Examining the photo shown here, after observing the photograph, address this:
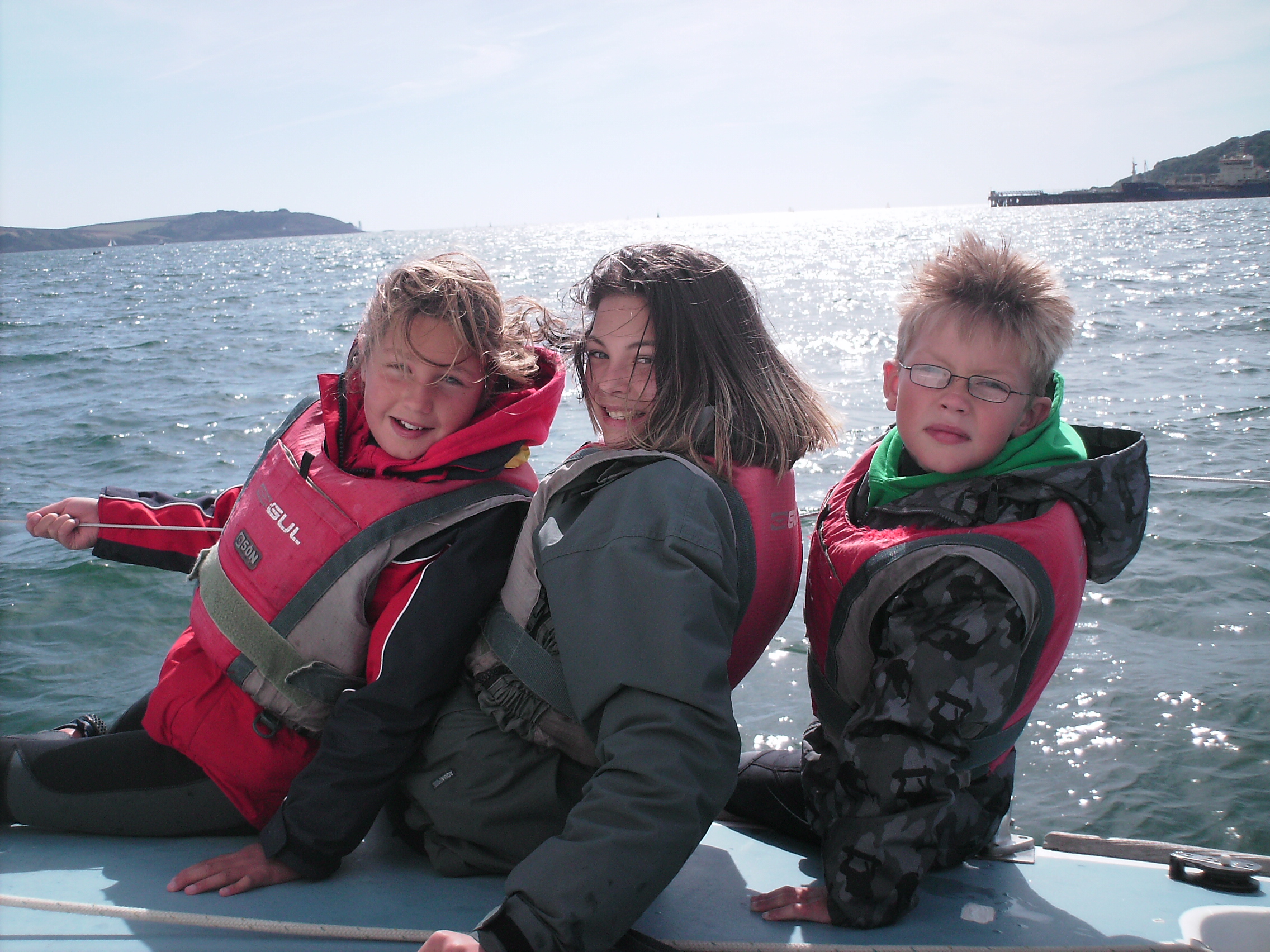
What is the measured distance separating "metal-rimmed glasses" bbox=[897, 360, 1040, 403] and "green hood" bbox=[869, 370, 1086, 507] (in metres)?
0.08

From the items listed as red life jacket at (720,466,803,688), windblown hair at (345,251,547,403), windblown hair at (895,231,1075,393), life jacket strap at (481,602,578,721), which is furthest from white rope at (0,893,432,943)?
windblown hair at (895,231,1075,393)

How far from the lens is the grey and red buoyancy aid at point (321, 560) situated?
1889mm

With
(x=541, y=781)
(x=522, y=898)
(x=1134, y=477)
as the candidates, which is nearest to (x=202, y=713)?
(x=541, y=781)

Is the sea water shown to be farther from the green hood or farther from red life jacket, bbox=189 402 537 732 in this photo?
red life jacket, bbox=189 402 537 732

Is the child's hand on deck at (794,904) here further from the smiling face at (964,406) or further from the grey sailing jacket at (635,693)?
the smiling face at (964,406)

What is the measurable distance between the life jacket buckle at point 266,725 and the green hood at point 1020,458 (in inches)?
51.2

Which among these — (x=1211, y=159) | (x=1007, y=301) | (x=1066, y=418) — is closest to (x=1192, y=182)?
(x=1211, y=159)

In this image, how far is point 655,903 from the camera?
1.62 metres

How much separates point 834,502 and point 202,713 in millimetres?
1404

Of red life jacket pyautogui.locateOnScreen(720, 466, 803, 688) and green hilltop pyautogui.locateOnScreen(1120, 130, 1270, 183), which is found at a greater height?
green hilltop pyautogui.locateOnScreen(1120, 130, 1270, 183)

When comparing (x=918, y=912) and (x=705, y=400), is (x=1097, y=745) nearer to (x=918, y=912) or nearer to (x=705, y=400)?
(x=918, y=912)

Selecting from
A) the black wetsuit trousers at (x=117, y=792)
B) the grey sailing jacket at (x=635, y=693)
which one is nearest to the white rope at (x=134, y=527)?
the black wetsuit trousers at (x=117, y=792)

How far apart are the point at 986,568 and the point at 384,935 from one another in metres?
1.11

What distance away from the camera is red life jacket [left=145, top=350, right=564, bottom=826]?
189 centimetres
